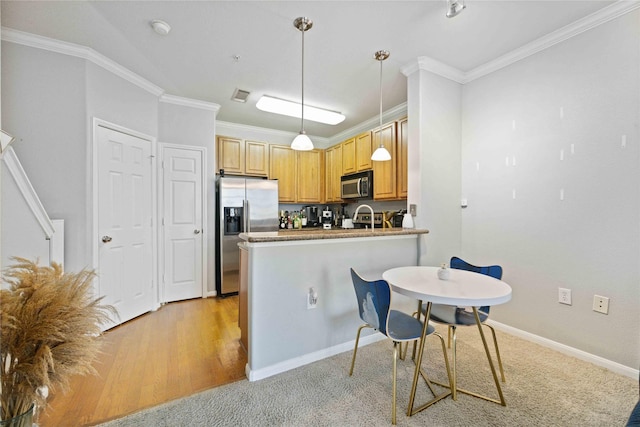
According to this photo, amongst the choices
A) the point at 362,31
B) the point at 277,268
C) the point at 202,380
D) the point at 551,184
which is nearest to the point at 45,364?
the point at 277,268

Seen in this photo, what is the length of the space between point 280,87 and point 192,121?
138cm

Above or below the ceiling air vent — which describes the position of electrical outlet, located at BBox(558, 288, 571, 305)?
below

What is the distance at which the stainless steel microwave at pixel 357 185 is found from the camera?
13.0 ft

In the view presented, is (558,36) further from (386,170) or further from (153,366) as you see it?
(153,366)

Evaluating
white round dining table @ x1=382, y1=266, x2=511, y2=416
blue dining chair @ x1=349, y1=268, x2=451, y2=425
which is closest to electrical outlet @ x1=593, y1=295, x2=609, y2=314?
white round dining table @ x1=382, y1=266, x2=511, y2=416

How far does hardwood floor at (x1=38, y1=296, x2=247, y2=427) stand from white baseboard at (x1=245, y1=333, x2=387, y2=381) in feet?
0.43

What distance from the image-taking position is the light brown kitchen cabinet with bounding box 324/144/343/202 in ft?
15.6

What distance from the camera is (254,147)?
4523 millimetres

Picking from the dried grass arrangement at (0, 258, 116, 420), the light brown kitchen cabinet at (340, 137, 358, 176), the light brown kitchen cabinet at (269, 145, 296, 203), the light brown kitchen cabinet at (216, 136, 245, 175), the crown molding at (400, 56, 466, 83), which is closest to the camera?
the dried grass arrangement at (0, 258, 116, 420)

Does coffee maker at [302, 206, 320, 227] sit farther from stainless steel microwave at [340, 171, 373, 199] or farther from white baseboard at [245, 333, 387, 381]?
white baseboard at [245, 333, 387, 381]

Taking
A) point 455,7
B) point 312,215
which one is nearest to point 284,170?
point 312,215

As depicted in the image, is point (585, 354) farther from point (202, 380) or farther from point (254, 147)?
point (254, 147)

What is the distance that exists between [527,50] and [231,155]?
384cm

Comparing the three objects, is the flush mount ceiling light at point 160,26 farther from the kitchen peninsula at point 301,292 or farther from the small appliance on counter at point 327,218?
the small appliance on counter at point 327,218
